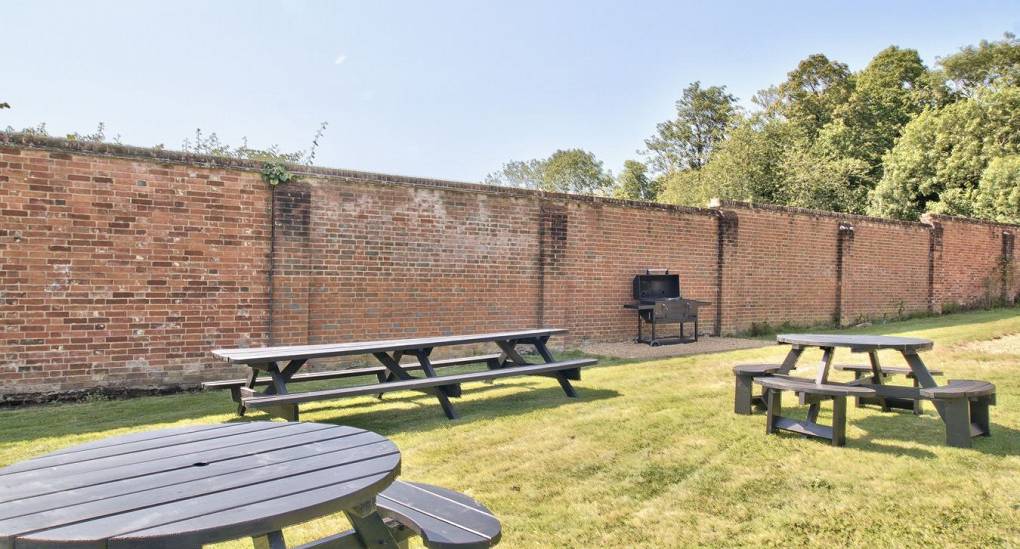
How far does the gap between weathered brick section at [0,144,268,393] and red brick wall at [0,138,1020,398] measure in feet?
0.04

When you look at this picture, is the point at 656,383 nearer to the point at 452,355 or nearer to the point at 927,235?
the point at 452,355

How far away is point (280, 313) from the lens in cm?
687

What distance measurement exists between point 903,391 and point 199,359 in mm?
6448

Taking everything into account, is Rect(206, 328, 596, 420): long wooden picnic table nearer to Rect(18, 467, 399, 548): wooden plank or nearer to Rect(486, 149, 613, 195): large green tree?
Rect(18, 467, 399, 548): wooden plank

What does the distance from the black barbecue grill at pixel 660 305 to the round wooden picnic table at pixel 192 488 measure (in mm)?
7777

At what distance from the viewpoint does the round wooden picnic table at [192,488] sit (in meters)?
1.36

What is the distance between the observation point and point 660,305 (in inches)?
370

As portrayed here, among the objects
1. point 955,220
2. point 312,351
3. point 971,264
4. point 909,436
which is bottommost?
point 909,436

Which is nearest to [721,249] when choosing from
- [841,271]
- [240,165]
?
[841,271]

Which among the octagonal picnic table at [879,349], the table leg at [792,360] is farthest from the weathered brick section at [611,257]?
the octagonal picnic table at [879,349]

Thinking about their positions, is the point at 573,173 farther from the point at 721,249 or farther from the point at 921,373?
the point at 921,373

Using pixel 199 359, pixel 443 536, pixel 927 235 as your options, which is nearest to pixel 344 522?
pixel 443 536

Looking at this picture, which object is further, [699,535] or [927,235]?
[927,235]

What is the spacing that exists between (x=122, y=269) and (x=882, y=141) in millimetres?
32768
